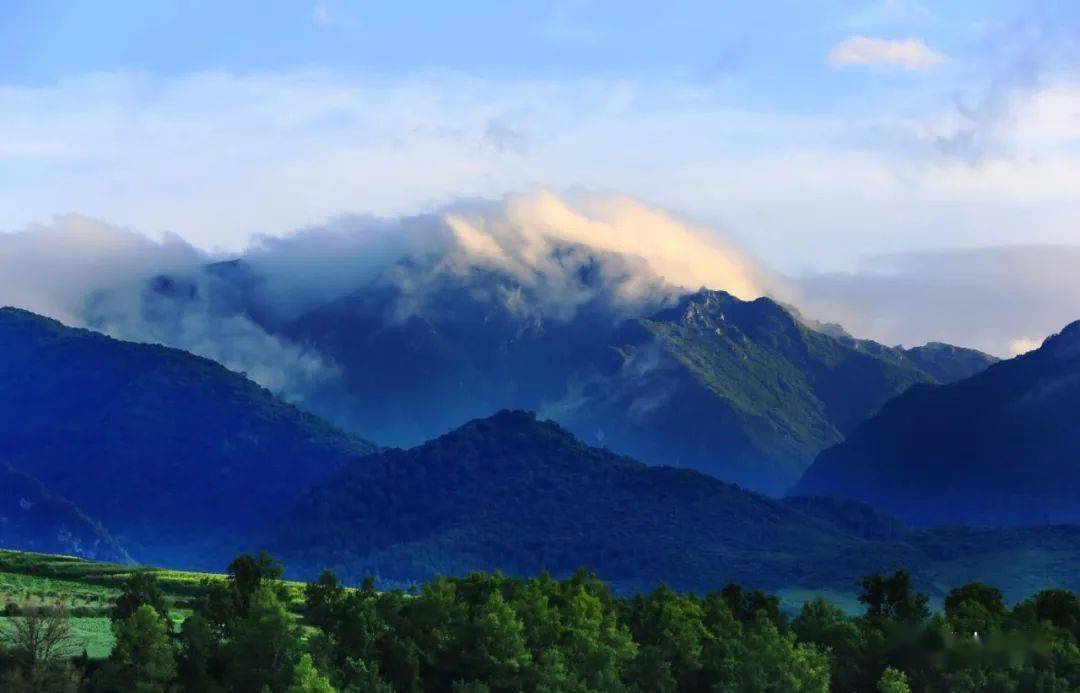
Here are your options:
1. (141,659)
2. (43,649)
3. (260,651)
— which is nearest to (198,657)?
(260,651)

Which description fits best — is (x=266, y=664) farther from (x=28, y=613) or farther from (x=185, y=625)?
(x=28, y=613)

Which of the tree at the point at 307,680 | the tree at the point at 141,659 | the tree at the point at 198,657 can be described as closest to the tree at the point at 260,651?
the tree at the point at 198,657

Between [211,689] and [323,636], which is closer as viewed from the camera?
[211,689]

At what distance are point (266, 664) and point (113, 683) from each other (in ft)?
53.4

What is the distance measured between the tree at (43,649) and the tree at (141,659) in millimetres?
4731

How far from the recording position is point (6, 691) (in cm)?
16638

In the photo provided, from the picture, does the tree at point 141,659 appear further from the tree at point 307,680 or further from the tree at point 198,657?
the tree at point 307,680

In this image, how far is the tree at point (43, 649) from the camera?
169m

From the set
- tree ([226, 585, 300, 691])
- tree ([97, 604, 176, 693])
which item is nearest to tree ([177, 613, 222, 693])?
tree ([226, 585, 300, 691])

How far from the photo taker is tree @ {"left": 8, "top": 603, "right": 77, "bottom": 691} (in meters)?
169

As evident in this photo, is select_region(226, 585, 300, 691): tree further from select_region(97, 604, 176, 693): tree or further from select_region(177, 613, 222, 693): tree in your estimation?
select_region(97, 604, 176, 693): tree

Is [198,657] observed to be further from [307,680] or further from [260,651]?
[307,680]

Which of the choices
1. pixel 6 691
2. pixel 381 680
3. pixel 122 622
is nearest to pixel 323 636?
pixel 381 680

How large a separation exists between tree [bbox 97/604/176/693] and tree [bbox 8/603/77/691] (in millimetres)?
4731
